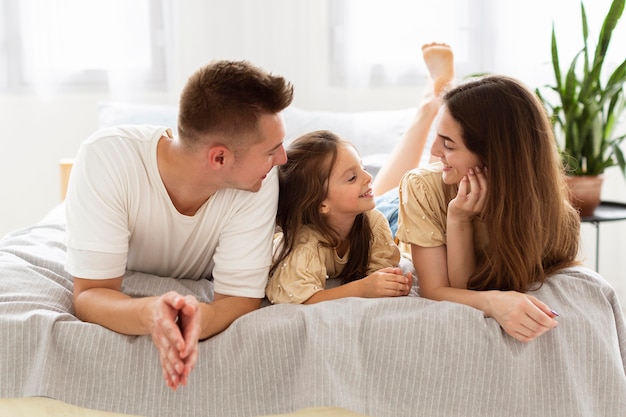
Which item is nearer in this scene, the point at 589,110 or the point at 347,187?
the point at 347,187

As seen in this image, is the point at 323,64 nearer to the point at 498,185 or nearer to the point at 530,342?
the point at 498,185

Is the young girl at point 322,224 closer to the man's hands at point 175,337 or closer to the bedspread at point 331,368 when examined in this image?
the bedspread at point 331,368

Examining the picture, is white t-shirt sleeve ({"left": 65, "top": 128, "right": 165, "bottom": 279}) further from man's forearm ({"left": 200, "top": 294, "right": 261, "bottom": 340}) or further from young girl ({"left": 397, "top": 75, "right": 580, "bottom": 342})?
young girl ({"left": 397, "top": 75, "right": 580, "bottom": 342})

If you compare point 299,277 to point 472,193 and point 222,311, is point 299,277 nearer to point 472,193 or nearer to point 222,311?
point 222,311

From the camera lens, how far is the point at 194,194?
1.64 metres

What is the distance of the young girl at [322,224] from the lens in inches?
66.3

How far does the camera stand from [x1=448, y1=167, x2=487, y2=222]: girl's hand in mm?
1627

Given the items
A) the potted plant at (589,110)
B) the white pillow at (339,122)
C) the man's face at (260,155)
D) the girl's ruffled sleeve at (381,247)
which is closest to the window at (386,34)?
the white pillow at (339,122)

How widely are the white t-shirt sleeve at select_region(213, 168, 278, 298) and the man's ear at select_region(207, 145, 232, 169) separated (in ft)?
0.42

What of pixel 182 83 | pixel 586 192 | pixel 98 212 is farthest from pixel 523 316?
pixel 182 83

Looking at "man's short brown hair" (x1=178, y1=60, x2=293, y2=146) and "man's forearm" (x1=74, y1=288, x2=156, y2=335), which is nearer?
"man's forearm" (x1=74, y1=288, x2=156, y2=335)

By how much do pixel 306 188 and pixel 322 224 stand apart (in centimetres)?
9

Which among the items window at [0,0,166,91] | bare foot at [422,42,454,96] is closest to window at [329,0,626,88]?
window at [0,0,166,91]

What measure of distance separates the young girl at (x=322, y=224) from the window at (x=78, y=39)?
1.76 meters
